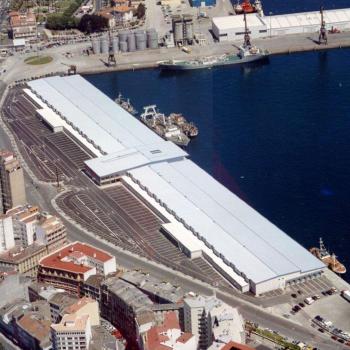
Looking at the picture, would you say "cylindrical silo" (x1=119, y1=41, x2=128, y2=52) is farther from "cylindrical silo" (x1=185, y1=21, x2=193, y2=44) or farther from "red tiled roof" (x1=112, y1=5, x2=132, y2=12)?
"red tiled roof" (x1=112, y1=5, x2=132, y2=12)

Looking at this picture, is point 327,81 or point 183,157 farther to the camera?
point 327,81

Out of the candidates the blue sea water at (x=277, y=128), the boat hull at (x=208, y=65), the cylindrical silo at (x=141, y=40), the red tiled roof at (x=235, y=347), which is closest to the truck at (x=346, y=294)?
the blue sea water at (x=277, y=128)

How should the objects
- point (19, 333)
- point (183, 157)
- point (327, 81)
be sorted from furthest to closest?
point (327, 81) < point (183, 157) < point (19, 333)

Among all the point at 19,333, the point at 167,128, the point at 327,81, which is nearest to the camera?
the point at 19,333

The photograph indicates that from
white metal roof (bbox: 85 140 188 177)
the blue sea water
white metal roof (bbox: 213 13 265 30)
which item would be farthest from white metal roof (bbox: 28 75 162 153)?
white metal roof (bbox: 213 13 265 30)

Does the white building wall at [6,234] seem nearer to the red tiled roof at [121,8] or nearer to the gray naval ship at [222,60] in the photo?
the gray naval ship at [222,60]

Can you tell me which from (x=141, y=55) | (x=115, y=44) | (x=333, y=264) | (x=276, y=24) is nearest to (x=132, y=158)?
(x=333, y=264)

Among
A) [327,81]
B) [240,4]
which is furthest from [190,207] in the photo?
[240,4]

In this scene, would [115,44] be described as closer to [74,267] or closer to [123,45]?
[123,45]

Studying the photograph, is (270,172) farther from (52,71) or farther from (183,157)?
(52,71)
